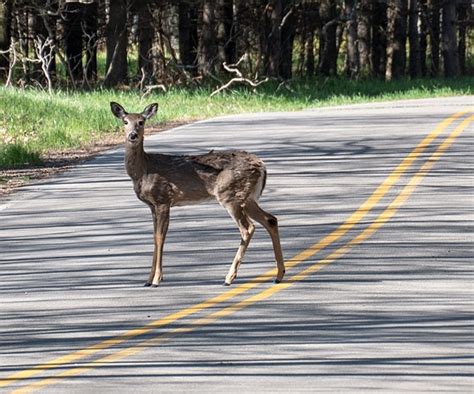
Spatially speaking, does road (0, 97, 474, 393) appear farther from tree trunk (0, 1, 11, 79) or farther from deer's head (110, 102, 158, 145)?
tree trunk (0, 1, 11, 79)

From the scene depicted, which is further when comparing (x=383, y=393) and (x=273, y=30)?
(x=273, y=30)

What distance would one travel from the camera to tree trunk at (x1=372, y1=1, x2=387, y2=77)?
220 feet

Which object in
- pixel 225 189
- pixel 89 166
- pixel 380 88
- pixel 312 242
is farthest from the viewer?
pixel 380 88

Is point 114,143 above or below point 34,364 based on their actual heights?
below

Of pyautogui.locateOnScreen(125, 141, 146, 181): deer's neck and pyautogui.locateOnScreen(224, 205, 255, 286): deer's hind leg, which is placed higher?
pyautogui.locateOnScreen(125, 141, 146, 181): deer's neck

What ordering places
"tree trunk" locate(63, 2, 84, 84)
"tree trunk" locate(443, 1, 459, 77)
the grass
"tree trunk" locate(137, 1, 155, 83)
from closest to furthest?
the grass < "tree trunk" locate(137, 1, 155, 83) < "tree trunk" locate(63, 2, 84, 84) < "tree trunk" locate(443, 1, 459, 77)

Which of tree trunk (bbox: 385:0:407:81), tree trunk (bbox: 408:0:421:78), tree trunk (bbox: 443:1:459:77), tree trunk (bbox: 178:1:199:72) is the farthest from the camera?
tree trunk (bbox: 408:0:421:78)

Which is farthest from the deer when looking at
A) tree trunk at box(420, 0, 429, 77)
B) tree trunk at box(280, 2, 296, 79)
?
tree trunk at box(420, 0, 429, 77)

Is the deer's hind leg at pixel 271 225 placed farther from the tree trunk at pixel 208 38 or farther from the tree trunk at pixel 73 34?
the tree trunk at pixel 73 34

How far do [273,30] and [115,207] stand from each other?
37.6 m

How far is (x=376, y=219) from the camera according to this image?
17.6 m

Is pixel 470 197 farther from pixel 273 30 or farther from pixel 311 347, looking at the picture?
pixel 273 30

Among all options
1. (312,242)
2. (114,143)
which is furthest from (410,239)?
(114,143)

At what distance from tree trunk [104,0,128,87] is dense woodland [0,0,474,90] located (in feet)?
0.10
